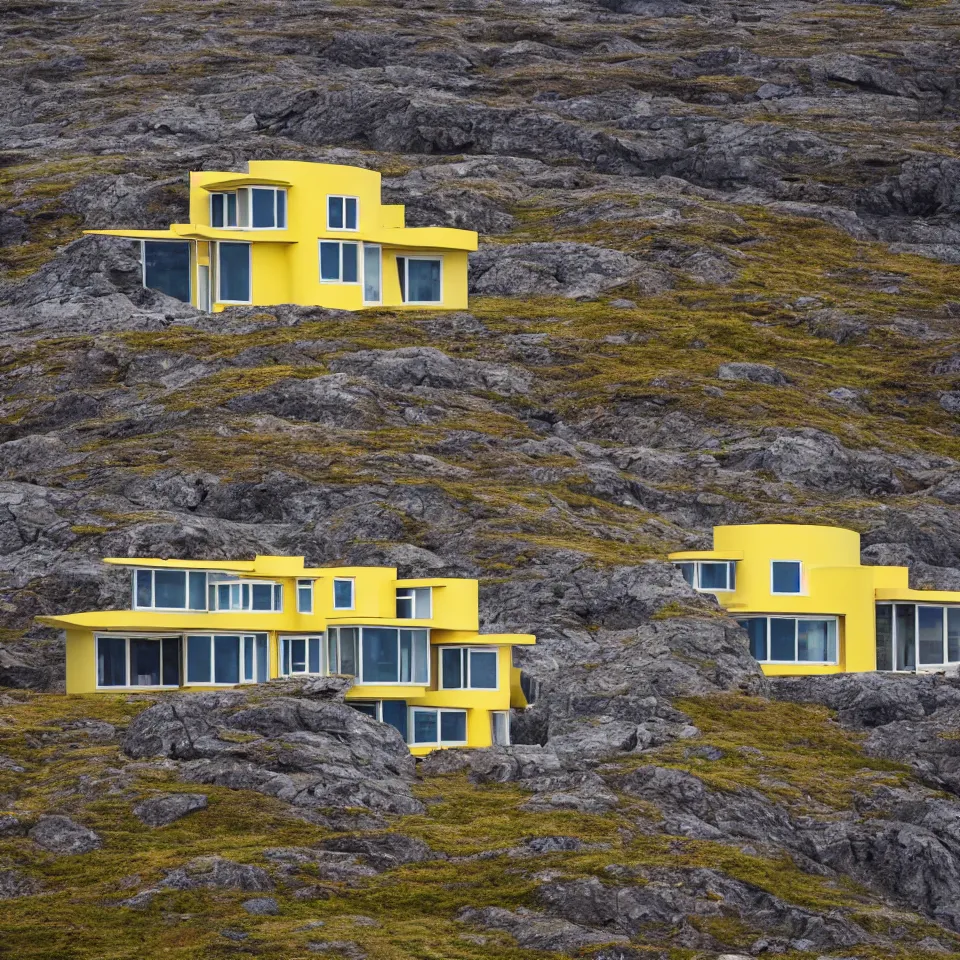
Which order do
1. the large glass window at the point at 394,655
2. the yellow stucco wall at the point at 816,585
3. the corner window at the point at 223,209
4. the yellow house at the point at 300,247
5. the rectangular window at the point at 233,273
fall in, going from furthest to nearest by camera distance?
the rectangular window at the point at 233,273 → the corner window at the point at 223,209 → the yellow house at the point at 300,247 → the yellow stucco wall at the point at 816,585 → the large glass window at the point at 394,655

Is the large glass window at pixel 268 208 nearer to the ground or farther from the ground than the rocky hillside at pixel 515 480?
farther from the ground

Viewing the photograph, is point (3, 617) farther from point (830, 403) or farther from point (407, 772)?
point (830, 403)

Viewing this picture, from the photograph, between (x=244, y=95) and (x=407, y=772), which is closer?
(x=407, y=772)

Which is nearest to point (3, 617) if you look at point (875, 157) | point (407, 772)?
point (407, 772)

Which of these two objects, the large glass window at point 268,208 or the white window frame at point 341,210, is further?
the white window frame at point 341,210

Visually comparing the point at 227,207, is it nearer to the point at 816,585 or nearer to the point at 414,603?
the point at 816,585

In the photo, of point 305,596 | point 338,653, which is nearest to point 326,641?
point 338,653

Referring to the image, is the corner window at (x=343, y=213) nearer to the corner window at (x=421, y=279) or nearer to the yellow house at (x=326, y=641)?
the corner window at (x=421, y=279)

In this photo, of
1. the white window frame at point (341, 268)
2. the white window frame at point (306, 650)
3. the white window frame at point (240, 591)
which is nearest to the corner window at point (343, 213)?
the white window frame at point (341, 268)
